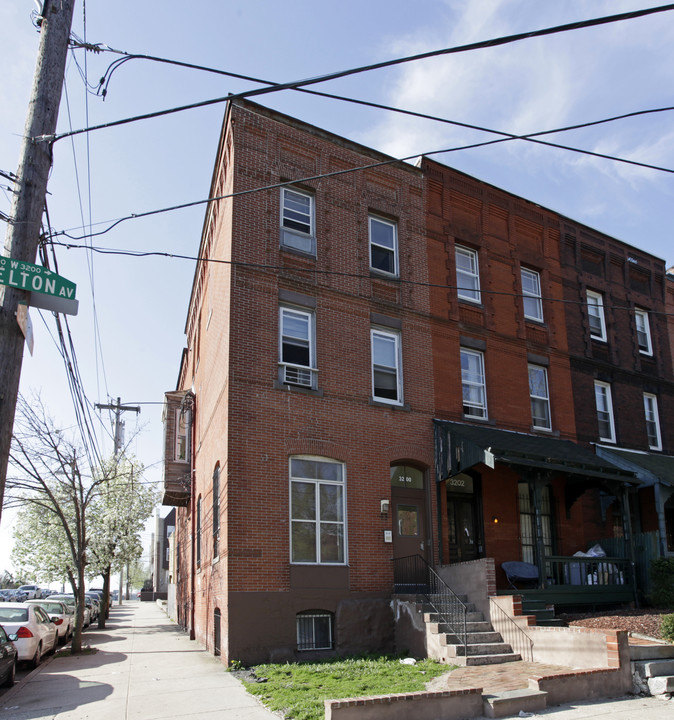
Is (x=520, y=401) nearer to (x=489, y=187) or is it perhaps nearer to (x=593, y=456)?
(x=593, y=456)

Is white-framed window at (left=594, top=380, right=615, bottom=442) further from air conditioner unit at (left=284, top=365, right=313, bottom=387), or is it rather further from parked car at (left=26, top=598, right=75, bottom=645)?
parked car at (left=26, top=598, right=75, bottom=645)

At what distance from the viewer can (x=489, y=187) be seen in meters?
20.2

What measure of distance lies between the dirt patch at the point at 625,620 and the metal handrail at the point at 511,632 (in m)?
1.47

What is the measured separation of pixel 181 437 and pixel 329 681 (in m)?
→ 14.1

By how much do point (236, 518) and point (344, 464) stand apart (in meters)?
2.75

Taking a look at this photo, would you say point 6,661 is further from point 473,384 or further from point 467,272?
point 467,272

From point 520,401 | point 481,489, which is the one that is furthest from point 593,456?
point 481,489

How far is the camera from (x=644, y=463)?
19.4m

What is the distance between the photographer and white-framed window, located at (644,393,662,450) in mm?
22125

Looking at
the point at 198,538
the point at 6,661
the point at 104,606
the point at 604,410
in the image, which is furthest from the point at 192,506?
the point at 604,410

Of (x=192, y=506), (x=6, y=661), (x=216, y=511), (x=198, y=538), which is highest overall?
(x=192, y=506)

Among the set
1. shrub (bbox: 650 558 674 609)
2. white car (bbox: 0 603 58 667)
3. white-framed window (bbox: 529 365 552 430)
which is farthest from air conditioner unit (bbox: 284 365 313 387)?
shrub (bbox: 650 558 674 609)

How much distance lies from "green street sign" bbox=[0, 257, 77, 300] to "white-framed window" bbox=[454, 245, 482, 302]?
513 inches

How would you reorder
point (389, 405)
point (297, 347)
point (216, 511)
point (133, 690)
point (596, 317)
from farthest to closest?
point (596, 317)
point (389, 405)
point (216, 511)
point (297, 347)
point (133, 690)
